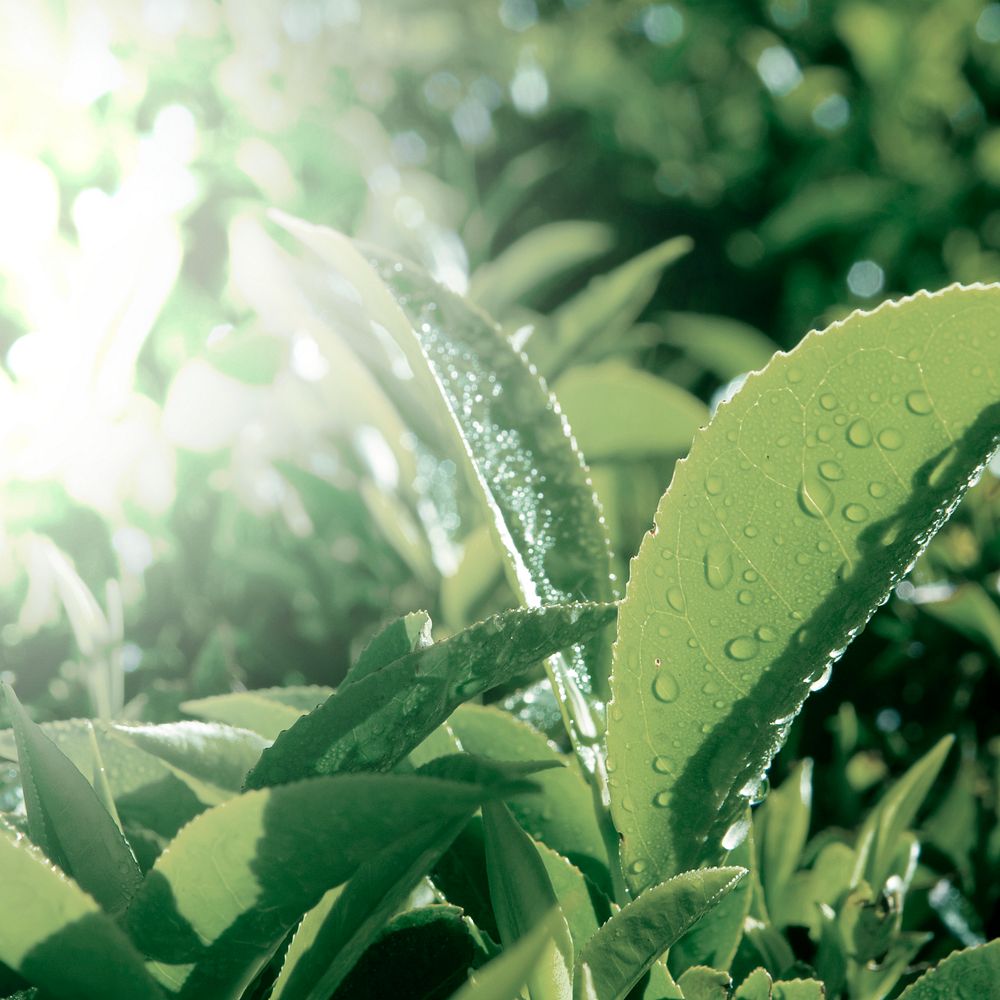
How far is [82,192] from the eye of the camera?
1.49m

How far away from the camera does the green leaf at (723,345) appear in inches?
77.8

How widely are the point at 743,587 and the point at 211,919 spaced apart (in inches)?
14.8

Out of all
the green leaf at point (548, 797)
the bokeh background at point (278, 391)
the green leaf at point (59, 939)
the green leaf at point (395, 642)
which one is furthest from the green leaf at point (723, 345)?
the green leaf at point (59, 939)

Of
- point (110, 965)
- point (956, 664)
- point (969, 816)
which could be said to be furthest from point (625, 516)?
point (110, 965)

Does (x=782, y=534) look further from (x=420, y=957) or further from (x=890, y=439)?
(x=420, y=957)

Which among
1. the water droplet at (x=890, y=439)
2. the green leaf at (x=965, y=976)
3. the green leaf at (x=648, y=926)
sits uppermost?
the water droplet at (x=890, y=439)

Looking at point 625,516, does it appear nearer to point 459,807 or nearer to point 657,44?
point 459,807

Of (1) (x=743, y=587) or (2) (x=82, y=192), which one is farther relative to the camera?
(2) (x=82, y=192)

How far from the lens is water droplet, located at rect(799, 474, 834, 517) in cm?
68

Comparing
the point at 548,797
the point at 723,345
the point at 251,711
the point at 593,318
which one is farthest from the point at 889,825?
the point at 723,345

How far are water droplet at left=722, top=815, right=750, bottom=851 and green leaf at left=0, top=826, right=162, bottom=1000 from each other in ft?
1.29

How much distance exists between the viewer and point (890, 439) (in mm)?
679

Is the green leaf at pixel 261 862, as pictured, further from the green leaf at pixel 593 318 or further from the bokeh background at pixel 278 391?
the green leaf at pixel 593 318

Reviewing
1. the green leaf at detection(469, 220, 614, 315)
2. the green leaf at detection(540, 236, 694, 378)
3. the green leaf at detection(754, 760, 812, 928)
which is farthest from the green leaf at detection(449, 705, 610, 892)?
the green leaf at detection(469, 220, 614, 315)
